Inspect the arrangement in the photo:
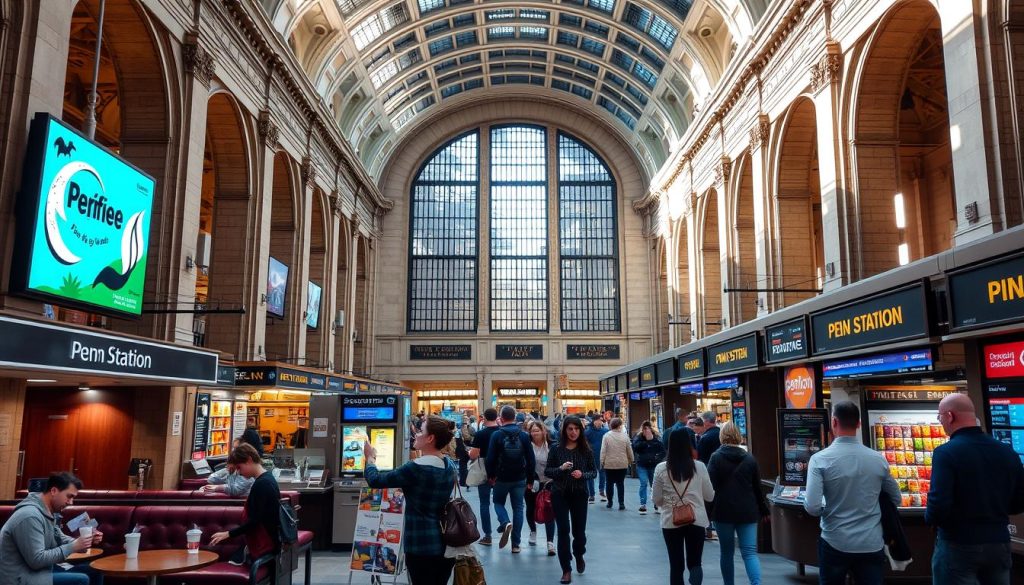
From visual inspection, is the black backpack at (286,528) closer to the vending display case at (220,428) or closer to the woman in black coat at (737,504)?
the woman in black coat at (737,504)

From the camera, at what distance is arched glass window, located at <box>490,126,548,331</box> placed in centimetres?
3738

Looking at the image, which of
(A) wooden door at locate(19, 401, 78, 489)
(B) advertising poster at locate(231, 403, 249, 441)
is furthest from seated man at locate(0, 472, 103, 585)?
(B) advertising poster at locate(231, 403, 249, 441)

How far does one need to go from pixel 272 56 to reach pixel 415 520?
17759mm

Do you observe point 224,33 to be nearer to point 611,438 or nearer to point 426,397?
point 611,438

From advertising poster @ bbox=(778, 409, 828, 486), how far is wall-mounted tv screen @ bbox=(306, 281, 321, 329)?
17964 mm

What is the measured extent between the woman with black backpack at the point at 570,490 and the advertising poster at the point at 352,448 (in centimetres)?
341

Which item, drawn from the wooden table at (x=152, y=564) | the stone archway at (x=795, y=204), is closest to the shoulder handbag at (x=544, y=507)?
the wooden table at (x=152, y=564)

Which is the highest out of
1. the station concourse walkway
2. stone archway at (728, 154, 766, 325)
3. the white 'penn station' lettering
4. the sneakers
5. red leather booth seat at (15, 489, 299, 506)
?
stone archway at (728, 154, 766, 325)

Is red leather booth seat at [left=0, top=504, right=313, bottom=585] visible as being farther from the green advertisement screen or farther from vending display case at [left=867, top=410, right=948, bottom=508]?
vending display case at [left=867, top=410, right=948, bottom=508]

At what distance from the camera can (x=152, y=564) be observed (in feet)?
17.1

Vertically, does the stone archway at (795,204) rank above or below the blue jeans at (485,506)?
above

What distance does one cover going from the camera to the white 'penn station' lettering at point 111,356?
26.3 ft

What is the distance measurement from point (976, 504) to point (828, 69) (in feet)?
45.0

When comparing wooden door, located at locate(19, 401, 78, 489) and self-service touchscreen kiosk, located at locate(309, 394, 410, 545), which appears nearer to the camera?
self-service touchscreen kiosk, located at locate(309, 394, 410, 545)
